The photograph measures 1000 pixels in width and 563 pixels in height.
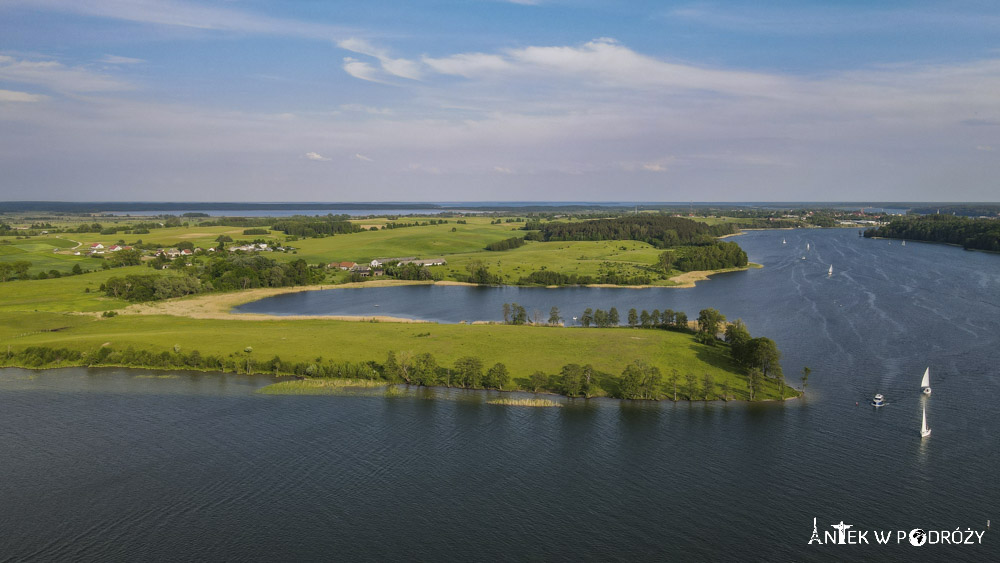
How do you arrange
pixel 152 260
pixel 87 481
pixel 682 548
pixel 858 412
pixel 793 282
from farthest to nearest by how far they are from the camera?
pixel 152 260
pixel 793 282
pixel 858 412
pixel 87 481
pixel 682 548

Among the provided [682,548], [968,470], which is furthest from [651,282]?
[682,548]

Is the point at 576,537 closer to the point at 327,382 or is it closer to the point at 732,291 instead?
the point at 327,382

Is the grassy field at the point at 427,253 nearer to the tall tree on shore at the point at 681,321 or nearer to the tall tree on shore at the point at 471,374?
the tall tree on shore at the point at 681,321

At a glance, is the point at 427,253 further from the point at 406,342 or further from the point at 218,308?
the point at 406,342

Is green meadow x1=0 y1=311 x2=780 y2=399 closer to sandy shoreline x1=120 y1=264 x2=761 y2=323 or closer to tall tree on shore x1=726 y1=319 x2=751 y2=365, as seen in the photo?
tall tree on shore x1=726 y1=319 x2=751 y2=365

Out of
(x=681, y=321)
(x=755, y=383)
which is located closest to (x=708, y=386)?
(x=755, y=383)

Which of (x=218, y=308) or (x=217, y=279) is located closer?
(x=218, y=308)

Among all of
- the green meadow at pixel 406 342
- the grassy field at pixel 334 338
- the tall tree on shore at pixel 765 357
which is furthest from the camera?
the grassy field at pixel 334 338

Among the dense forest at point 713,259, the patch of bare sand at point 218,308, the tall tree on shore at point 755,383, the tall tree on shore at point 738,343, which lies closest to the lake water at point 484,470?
the tall tree on shore at point 755,383
